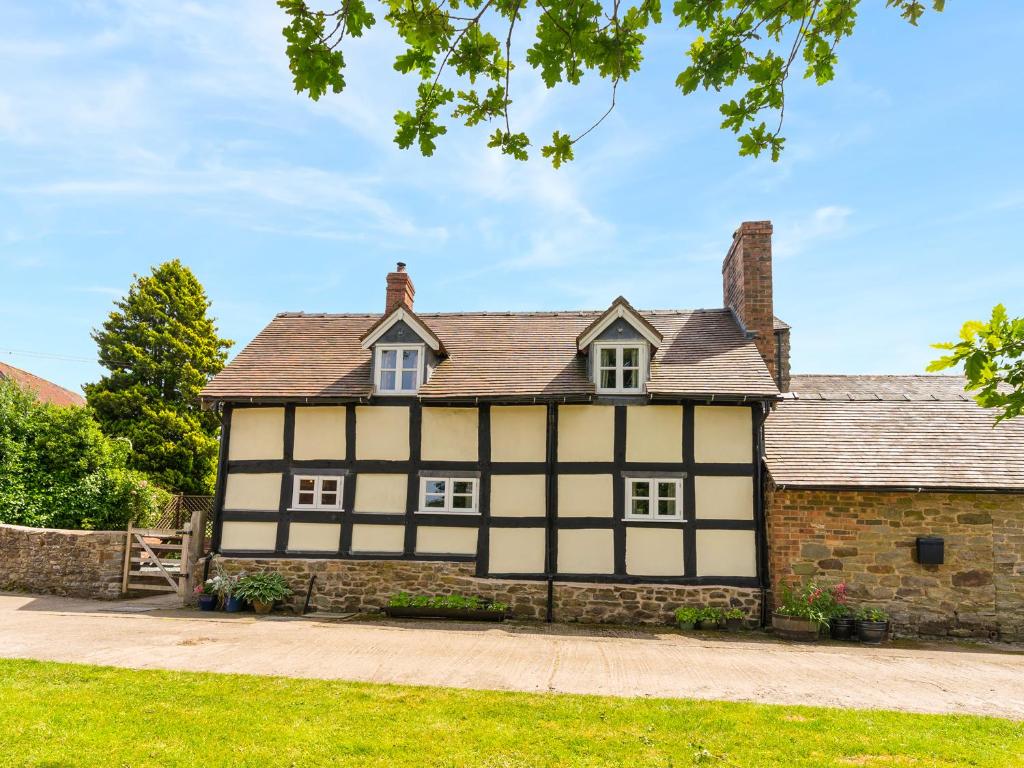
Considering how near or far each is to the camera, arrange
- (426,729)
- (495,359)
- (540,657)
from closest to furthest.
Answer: (426,729) → (540,657) → (495,359)

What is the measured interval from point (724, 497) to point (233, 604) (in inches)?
420

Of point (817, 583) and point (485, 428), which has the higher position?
point (485, 428)

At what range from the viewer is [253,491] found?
15453 mm

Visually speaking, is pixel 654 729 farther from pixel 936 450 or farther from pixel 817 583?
pixel 936 450

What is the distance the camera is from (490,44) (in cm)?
424

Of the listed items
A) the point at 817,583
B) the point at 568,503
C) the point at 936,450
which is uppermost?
the point at 936,450

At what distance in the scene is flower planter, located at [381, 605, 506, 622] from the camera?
13.8 metres

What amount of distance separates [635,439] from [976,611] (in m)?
7.21

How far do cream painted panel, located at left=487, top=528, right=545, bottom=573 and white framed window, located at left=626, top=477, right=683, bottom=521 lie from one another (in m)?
2.02

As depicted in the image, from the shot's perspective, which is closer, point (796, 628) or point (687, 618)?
point (796, 628)

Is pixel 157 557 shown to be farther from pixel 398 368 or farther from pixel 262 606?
pixel 398 368

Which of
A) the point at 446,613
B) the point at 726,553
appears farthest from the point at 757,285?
the point at 446,613

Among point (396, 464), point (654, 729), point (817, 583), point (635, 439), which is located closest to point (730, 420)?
point (635, 439)

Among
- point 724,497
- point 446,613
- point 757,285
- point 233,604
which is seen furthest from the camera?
point 757,285
